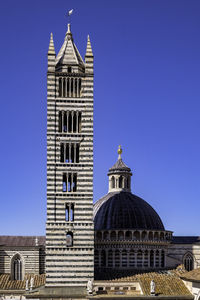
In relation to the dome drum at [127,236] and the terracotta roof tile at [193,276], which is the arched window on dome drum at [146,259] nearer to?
the dome drum at [127,236]

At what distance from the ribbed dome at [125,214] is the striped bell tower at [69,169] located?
563cm

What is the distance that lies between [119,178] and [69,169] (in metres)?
10.5

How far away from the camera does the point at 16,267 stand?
44094 millimetres

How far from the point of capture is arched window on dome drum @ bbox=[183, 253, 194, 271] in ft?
150

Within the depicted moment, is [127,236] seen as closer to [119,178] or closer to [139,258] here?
[139,258]

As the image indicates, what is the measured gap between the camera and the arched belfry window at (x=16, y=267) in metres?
43.7

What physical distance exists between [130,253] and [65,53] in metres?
18.2

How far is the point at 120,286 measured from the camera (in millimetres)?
38281

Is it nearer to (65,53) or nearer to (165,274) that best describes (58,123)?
(65,53)

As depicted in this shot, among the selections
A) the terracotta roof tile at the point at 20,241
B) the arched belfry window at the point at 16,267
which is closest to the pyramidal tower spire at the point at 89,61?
the terracotta roof tile at the point at 20,241

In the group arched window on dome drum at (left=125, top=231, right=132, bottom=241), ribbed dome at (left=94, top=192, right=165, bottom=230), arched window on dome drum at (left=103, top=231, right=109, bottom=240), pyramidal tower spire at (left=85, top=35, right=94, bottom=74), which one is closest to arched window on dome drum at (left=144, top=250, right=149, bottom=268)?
arched window on dome drum at (left=125, top=231, right=132, bottom=241)

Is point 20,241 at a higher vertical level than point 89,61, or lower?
lower

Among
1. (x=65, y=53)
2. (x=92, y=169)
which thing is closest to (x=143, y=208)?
(x=92, y=169)

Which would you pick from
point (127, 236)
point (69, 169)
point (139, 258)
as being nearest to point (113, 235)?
point (127, 236)
